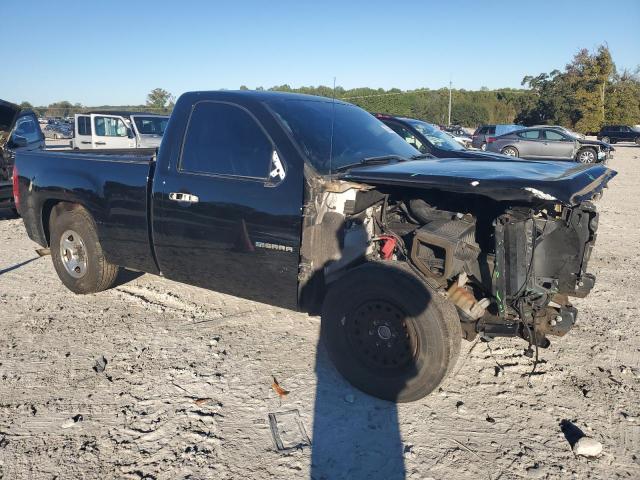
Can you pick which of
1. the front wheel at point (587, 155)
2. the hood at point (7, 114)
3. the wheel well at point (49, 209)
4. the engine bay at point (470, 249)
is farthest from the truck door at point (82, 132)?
the front wheel at point (587, 155)

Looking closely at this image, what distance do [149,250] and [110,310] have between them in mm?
966

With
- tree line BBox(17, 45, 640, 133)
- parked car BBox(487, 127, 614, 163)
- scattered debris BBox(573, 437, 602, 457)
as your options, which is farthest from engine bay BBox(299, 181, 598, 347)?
tree line BBox(17, 45, 640, 133)

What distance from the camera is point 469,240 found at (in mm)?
3340

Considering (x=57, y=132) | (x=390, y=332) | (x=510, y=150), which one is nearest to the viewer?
(x=390, y=332)

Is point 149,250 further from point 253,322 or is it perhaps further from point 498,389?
point 498,389

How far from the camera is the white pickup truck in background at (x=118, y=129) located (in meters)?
14.8

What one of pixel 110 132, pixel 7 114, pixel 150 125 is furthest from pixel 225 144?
pixel 110 132

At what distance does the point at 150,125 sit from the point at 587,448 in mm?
14713

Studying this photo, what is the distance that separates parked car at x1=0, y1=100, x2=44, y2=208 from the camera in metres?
7.69

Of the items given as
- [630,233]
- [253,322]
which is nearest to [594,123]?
[630,233]

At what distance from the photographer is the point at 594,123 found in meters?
41.2

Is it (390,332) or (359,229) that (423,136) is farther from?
(390,332)

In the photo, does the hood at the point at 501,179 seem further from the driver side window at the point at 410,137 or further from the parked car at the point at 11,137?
the parked car at the point at 11,137

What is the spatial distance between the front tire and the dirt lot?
0.55ft
